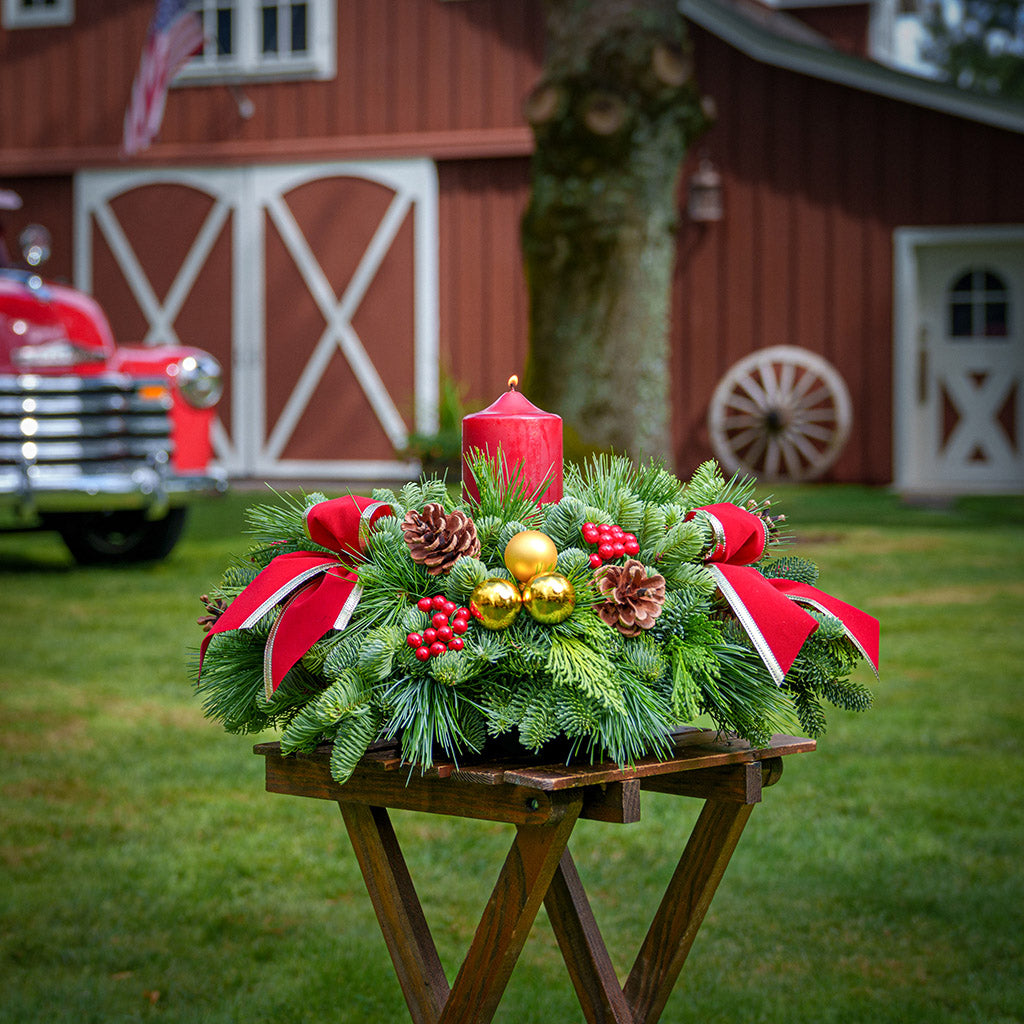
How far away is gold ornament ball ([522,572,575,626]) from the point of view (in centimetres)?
157

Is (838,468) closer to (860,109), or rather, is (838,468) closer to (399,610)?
(860,109)

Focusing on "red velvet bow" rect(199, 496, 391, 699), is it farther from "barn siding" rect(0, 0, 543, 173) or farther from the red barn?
"barn siding" rect(0, 0, 543, 173)

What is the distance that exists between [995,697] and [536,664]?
3.41m

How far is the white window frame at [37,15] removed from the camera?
1295cm

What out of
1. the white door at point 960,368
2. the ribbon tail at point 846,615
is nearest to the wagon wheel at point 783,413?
the white door at point 960,368

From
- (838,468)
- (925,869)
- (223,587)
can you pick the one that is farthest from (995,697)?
(838,468)

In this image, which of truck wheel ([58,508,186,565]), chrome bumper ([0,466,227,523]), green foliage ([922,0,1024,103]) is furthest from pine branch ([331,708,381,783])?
green foliage ([922,0,1024,103])

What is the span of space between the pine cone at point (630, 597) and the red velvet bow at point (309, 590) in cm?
27

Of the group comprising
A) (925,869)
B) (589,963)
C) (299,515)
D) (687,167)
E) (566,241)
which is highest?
(687,167)

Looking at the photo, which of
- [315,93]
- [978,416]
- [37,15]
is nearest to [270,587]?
[978,416]

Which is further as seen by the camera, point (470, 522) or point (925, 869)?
point (925, 869)

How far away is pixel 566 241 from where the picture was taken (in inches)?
283

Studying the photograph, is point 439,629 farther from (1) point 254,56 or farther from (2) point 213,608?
(1) point 254,56

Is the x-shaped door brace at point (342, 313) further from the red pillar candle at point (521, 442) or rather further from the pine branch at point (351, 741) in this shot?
the pine branch at point (351, 741)
